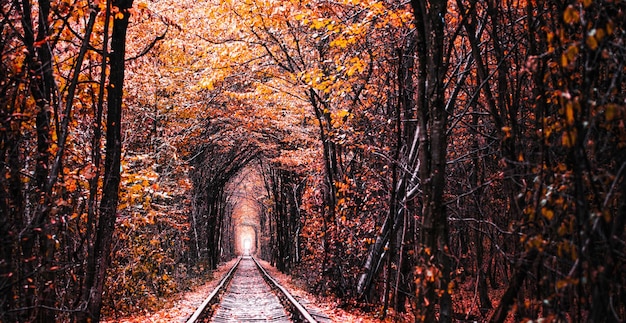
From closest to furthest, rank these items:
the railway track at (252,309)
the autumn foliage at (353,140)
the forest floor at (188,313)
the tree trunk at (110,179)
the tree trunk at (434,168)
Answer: the autumn foliage at (353,140) → the tree trunk at (434,168) → the tree trunk at (110,179) → the forest floor at (188,313) → the railway track at (252,309)

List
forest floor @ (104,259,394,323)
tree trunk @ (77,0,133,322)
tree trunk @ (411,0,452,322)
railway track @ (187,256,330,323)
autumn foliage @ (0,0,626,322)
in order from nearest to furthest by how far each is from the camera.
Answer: autumn foliage @ (0,0,626,322)
tree trunk @ (411,0,452,322)
tree trunk @ (77,0,133,322)
forest floor @ (104,259,394,323)
railway track @ (187,256,330,323)

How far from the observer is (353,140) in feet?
42.2

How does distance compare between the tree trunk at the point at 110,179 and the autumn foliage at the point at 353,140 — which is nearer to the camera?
the autumn foliage at the point at 353,140

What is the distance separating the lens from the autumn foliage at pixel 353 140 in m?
3.99

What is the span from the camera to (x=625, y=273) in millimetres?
4422

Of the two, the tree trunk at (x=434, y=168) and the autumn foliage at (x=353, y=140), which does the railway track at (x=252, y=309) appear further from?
the tree trunk at (x=434, y=168)

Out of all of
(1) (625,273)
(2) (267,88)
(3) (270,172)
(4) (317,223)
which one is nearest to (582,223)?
(1) (625,273)

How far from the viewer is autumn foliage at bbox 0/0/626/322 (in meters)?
3.99

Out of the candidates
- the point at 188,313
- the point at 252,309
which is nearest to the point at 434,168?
the point at 188,313

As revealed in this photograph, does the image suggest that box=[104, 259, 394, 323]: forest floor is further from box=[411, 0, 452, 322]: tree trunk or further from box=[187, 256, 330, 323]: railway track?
box=[411, 0, 452, 322]: tree trunk

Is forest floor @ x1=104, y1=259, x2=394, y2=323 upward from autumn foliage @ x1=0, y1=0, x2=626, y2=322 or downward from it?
downward

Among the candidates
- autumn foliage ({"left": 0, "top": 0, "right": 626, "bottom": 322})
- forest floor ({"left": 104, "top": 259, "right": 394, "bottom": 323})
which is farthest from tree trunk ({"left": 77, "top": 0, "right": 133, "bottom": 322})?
forest floor ({"left": 104, "top": 259, "right": 394, "bottom": 323})

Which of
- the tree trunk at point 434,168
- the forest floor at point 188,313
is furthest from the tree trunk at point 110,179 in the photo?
the forest floor at point 188,313

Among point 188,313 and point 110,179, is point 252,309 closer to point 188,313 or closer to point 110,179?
point 188,313
